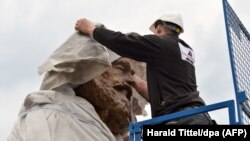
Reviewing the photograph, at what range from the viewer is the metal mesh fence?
435 centimetres

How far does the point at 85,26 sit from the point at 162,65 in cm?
93

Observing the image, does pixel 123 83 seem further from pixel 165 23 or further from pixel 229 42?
pixel 229 42

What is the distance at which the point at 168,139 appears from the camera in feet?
13.0

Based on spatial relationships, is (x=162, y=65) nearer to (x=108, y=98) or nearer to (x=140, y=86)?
(x=108, y=98)

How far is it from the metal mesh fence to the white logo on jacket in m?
0.58

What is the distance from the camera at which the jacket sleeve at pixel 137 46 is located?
5.38 metres

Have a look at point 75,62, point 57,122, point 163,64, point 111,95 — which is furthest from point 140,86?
point 57,122

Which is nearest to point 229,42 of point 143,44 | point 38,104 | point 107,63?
point 143,44

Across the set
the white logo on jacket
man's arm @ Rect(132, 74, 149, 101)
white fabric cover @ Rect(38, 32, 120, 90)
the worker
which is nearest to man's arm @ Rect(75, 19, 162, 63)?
the worker

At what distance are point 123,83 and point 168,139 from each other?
2.26m

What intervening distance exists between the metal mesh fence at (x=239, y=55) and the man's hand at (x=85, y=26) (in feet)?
4.59

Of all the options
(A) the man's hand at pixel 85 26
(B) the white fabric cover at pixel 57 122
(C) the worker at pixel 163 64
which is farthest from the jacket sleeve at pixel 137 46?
(B) the white fabric cover at pixel 57 122

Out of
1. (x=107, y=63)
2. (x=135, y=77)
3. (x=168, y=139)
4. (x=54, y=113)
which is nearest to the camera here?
(x=168, y=139)

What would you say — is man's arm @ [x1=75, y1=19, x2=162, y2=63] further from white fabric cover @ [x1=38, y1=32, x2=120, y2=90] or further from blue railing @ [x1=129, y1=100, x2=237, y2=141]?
blue railing @ [x1=129, y1=100, x2=237, y2=141]
